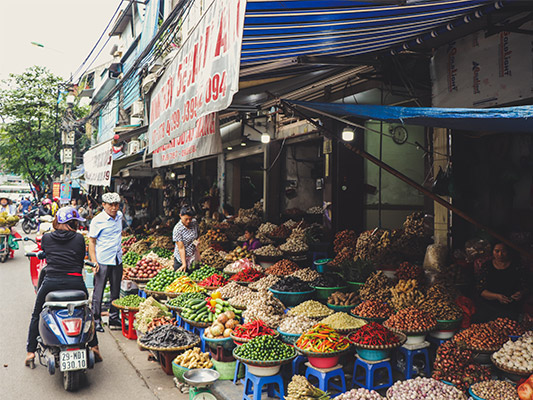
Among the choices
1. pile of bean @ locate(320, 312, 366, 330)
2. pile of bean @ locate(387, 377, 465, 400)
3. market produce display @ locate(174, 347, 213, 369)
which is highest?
pile of bean @ locate(320, 312, 366, 330)

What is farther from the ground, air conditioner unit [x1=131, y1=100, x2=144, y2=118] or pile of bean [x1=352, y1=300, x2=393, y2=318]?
air conditioner unit [x1=131, y1=100, x2=144, y2=118]

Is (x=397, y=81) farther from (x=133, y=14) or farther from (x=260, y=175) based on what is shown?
(x=133, y=14)

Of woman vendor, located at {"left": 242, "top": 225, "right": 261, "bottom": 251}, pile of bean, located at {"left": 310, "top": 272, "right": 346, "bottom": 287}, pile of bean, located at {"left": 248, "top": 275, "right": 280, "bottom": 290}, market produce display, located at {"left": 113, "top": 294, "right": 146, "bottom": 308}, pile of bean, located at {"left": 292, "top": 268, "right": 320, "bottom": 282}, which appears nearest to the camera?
pile of bean, located at {"left": 310, "top": 272, "right": 346, "bottom": 287}

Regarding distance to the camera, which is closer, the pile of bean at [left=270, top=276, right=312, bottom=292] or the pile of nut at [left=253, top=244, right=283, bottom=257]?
the pile of bean at [left=270, top=276, right=312, bottom=292]

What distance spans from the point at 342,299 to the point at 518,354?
2310 millimetres

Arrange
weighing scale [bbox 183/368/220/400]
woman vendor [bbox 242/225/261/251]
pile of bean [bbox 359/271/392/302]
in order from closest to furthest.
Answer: weighing scale [bbox 183/368/220/400] < pile of bean [bbox 359/271/392/302] < woman vendor [bbox 242/225/261/251]

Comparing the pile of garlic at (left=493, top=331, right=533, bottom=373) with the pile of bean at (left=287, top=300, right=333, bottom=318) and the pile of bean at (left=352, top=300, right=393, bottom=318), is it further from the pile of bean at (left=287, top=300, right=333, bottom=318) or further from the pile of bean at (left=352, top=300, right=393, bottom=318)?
the pile of bean at (left=287, top=300, right=333, bottom=318)

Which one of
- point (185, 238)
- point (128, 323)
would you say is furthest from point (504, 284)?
point (128, 323)

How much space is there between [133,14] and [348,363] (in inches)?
894

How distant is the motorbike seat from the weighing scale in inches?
70.1

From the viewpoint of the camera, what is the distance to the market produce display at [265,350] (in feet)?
14.9

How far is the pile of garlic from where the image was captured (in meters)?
3.97

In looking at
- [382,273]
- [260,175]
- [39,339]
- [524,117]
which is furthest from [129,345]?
[260,175]

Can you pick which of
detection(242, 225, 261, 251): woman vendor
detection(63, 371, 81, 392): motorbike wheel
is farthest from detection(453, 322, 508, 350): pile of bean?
detection(242, 225, 261, 251): woman vendor
